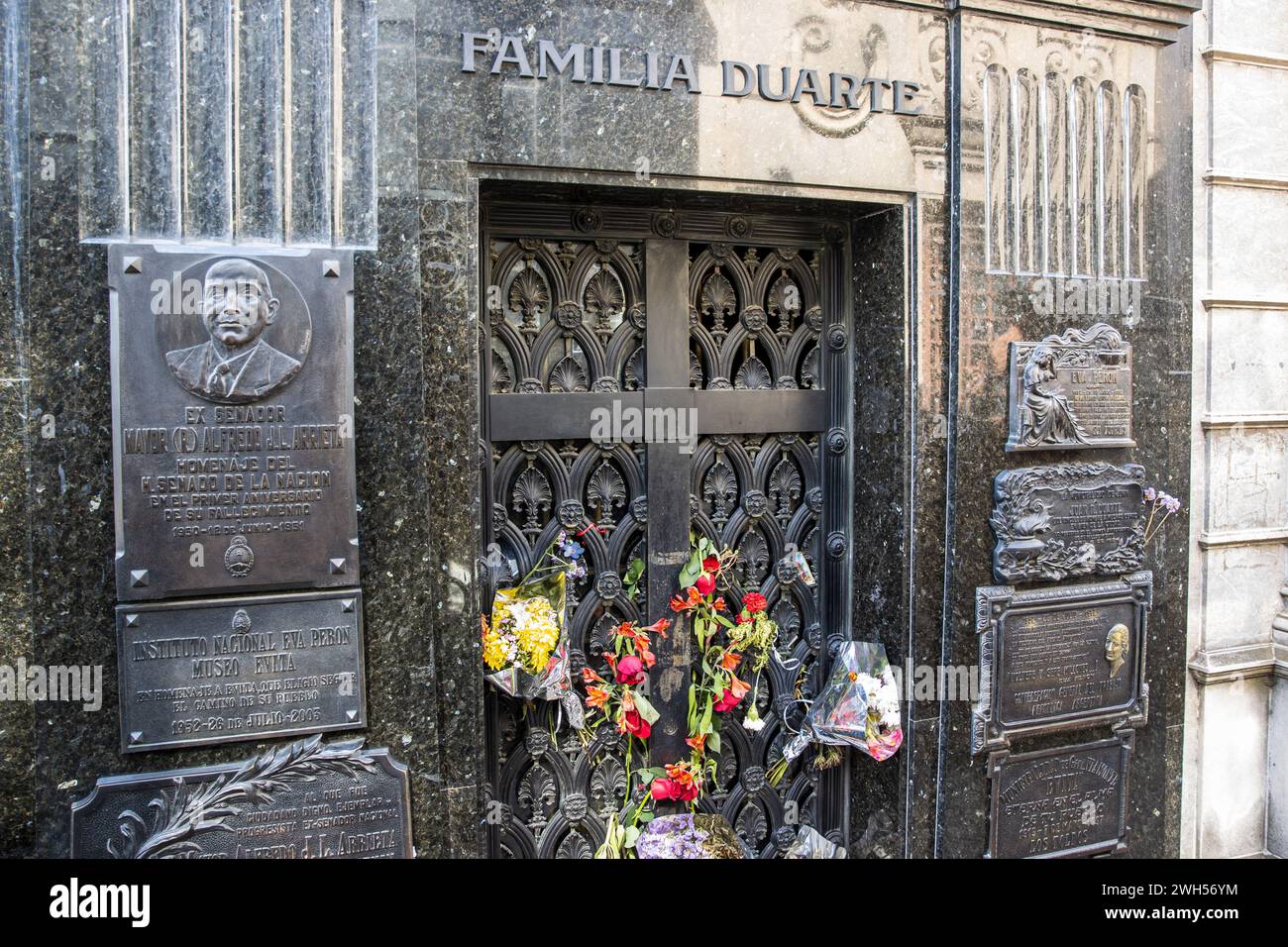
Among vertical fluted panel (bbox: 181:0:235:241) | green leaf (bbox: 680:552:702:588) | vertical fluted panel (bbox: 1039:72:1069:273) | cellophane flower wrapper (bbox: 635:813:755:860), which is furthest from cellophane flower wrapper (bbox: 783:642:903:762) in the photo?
vertical fluted panel (bbox: 181:0:235:241)

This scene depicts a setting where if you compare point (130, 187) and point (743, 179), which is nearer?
point (130, 187)

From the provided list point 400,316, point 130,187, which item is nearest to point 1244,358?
point 400,316

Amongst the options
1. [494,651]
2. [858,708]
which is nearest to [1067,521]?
[858,708]

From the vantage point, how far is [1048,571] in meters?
4.85

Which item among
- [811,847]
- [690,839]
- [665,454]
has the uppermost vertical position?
[665,454]

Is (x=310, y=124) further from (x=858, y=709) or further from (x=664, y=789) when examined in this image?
(x=858, y=709)

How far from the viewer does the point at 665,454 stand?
4844 mm

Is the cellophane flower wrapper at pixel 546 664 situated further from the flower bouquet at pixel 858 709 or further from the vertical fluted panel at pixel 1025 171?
the vertical fluted panel at pixel 1025 171

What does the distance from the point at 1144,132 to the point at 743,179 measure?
7.82 feet

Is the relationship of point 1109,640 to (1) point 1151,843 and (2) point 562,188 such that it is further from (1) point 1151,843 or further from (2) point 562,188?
(2) point 562,188

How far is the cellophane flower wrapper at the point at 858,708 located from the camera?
15.7ft

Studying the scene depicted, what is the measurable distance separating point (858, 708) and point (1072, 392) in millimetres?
2061

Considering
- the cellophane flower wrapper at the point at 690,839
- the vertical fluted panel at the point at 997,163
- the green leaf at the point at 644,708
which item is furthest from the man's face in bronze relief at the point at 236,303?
the vertical fluted panel at the point at 997,163

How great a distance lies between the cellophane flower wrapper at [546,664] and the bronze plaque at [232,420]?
2.92 feet
